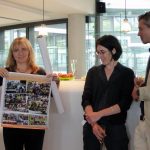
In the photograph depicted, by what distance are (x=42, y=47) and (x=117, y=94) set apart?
1.96 ft

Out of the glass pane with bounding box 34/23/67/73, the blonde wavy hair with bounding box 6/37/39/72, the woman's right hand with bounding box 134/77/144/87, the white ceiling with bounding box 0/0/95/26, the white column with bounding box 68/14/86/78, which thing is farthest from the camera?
the glass pane with bounding box 34/23/67/73

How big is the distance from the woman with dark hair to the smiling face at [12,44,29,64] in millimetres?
508

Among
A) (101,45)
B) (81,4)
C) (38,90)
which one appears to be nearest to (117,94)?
(101,45)

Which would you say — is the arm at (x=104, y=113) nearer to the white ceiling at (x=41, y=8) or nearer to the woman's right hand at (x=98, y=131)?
the woman's right hand at (x=98, y=131)

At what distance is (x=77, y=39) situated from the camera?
771cm

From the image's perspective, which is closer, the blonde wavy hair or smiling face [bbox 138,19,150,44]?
smiling face [bbox 138,19,150,44]

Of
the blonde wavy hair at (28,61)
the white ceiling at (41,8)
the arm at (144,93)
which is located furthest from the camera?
the white ceiling at (41,8)

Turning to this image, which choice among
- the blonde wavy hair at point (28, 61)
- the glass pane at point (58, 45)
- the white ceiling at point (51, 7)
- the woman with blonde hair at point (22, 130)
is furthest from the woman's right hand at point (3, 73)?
the glass pane at point (58, 45)

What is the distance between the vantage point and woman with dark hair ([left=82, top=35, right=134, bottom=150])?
196 centimetres

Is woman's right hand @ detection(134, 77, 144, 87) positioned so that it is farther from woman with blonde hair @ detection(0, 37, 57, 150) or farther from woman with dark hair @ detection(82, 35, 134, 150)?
woman with blonde hair @ detection(0, 37, 57, 150)

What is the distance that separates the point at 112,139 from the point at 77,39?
5.88 m

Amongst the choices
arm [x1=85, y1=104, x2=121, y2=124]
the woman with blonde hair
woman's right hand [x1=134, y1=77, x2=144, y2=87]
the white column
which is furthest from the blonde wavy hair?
the white column

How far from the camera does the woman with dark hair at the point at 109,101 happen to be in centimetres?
196

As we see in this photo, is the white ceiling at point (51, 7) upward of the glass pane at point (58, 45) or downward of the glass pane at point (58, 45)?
upward
